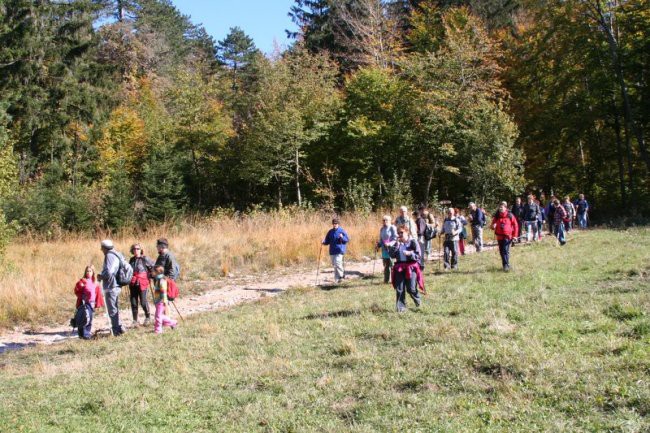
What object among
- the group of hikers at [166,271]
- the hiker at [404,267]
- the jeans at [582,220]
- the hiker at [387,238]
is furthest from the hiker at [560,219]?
the hiker at [404,267]

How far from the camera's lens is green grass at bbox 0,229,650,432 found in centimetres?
546

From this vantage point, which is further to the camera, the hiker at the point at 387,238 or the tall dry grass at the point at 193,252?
the hiker at the point at 387,238

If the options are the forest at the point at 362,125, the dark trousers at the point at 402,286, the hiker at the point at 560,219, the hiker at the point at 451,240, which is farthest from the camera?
the forest at the point at 362,125

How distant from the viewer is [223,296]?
14.7 meters

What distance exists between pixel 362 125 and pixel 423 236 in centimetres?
1611

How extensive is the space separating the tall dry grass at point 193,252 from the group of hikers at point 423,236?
3628mm

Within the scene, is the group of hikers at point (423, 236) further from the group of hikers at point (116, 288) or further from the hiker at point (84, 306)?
the hiker at point (84, 306)

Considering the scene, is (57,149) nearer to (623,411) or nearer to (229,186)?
(229,186)

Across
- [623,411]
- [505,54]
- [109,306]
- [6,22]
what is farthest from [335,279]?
[6,22]

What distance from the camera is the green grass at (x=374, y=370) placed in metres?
5.46

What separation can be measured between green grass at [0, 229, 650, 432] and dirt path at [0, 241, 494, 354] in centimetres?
149

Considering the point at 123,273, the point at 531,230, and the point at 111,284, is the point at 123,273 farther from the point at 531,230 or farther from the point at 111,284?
the point at 531,230

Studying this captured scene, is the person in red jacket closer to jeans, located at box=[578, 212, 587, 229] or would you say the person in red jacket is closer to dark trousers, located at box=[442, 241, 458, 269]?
dark trousers, located at box=[442, 241, 458, 269]

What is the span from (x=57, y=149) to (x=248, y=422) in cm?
3578
